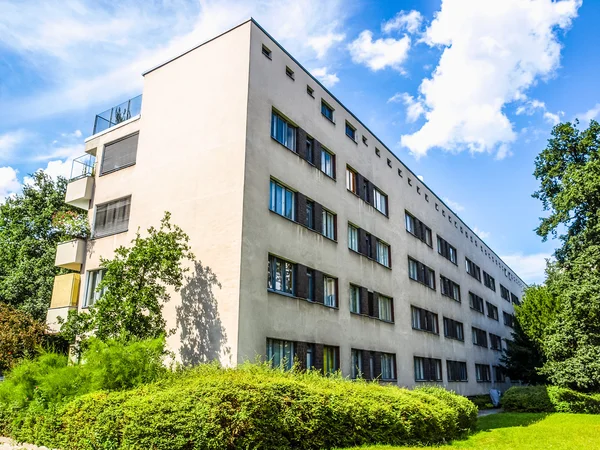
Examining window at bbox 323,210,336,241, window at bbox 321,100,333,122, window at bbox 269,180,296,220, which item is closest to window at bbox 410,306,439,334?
window at bbox 323,210,336,241

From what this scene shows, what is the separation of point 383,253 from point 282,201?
9717mm

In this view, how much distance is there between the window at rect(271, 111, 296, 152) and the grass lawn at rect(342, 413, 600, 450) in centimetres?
1213

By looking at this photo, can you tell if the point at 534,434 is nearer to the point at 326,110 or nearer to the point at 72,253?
the point at 326,110

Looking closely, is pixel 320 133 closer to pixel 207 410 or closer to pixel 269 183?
pixel 269 183

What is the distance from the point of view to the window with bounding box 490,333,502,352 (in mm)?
45625

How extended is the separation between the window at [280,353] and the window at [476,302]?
1103 inches

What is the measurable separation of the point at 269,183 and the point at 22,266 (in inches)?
934

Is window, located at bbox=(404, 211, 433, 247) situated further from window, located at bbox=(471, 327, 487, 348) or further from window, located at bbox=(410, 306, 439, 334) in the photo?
window, located at bbox=(471, 327, 487, 348)

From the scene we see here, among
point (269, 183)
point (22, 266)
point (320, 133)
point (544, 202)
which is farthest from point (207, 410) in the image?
point (544, 202)

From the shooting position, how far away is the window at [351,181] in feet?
79.2

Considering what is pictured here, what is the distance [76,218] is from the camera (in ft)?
71.1

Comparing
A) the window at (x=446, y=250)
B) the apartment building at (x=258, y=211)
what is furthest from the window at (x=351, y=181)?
the window at (x=446, y=250)

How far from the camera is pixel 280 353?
1686cm

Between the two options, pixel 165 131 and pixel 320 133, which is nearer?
pixel 165 131
